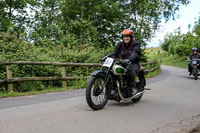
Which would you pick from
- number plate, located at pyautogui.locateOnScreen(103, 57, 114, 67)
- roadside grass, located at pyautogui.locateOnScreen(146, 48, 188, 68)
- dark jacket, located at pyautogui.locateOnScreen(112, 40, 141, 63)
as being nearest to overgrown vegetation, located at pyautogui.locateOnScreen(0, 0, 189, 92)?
roadside grass, located at pyautogui.locateOnScreen(146, 48, 188, 68)

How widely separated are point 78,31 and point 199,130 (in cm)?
1592

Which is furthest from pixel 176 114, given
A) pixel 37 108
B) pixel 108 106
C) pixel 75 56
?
pixel 75 56

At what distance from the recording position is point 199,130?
403cm

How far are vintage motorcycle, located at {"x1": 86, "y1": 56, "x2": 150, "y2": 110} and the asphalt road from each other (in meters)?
0.24

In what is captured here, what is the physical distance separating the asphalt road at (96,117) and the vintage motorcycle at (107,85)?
0.80 feet

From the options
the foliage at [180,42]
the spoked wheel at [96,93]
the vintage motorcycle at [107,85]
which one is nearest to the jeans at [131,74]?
the vintage motorcycle at [107,85]

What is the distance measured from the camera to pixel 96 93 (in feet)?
Result: 16.9

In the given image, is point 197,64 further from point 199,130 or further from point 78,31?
point 199,130

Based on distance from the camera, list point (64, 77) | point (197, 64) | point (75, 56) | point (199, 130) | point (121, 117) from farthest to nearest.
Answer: point (197, 64), point (75, 56), point (64, 77), point (121, 117), point (199, 130)

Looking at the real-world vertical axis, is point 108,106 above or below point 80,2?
below

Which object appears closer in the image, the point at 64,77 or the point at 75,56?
the point at 64,77

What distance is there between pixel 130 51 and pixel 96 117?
2.10 m

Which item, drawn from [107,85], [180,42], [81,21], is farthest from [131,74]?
[180,42]

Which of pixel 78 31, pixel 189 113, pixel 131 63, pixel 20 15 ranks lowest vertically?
pixel 189 113
